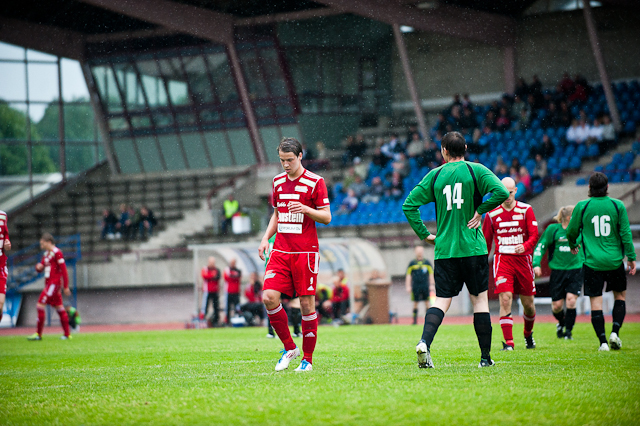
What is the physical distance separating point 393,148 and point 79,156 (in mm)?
16141

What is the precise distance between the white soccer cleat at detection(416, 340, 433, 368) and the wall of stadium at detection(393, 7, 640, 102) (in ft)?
86.9

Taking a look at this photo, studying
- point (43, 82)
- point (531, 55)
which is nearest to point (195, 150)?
point (43, 82)

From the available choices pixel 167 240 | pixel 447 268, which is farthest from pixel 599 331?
pixel 167 240

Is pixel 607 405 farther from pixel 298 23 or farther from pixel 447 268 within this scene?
pixel 298 23

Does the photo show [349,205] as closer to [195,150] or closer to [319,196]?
[195,150]

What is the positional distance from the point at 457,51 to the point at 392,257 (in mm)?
12628

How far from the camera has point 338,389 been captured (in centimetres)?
598

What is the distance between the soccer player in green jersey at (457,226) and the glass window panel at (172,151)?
3023 centimetres

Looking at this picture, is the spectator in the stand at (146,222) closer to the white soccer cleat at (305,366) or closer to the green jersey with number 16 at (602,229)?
the green jersey with number 16 at (602,229)

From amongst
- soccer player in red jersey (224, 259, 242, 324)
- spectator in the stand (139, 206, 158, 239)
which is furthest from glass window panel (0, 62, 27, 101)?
soccer player in red jersey (224, 259, 242, 324)

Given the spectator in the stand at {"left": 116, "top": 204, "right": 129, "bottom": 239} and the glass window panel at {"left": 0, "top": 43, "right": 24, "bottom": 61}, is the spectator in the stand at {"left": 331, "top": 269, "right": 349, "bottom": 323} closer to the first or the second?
the spectator in the stand at {"left": 116, "top": 204, "right": 129, "bottom": 239}

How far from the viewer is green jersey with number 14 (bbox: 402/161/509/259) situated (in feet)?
23.5

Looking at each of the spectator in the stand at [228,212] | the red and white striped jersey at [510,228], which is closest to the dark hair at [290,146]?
the red and white striped jersey at [510,228]

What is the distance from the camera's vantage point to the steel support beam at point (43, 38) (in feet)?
109
